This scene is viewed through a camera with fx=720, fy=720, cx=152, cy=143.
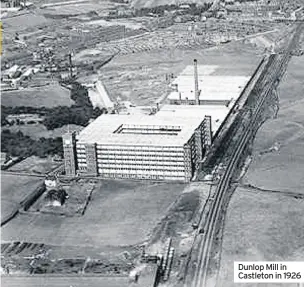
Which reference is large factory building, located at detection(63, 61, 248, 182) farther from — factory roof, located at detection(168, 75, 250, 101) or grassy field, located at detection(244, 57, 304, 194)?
factory roof, located at detection(168, 75, 250, 101)

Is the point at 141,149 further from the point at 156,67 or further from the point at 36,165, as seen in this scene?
the point at 156,67

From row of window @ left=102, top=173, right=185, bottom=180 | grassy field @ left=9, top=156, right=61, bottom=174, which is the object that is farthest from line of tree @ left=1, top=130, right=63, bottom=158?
row of window @ left=102, top=173, right=185, bottom=180

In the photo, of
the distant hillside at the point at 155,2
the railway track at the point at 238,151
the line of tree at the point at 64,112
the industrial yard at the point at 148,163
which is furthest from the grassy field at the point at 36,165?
the distant hillside at the point at 155,2

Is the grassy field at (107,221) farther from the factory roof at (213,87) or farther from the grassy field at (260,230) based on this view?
the factory roof at (213,87)

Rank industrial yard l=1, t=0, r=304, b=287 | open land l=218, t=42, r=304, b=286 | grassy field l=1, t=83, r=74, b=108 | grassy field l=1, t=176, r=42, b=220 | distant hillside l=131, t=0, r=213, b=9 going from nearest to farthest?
open land l=218, t=42, r=304, b=286
industrial yard l=1, t=0, r=304, b=287
grassy field l=1, t=176, r=42, b=220
grassy field l=1, t=83, r=74, b=108
distant hillside l=131, t=0, r=213, b=9

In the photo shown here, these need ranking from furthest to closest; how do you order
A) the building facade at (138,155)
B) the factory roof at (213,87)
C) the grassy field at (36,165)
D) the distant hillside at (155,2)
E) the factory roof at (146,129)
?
Answer: 1. the distant hillside at (155,2)
2. the factory roof at (213,87)
3. the grassy field at (36,165)
4. the factory roof at (146,129)
5. the building facade at (138,155)

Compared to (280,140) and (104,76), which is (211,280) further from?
(104,76)
